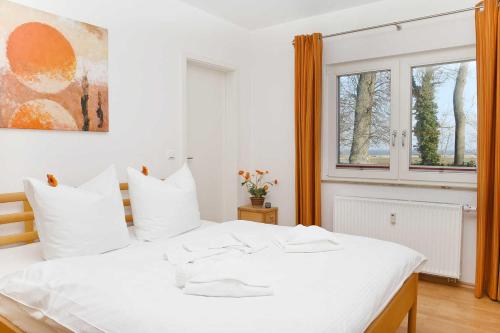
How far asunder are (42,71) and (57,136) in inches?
16.7

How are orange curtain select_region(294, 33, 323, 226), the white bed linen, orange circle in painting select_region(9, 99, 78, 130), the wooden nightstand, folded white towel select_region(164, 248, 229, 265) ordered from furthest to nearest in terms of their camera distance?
the wooden nightstand
orange curtain select_region(294, 33, 323, 226)
orange circle in painting select_region(9, 99, 78, 130)
folded white towel select_region(164, 248, 229, 265)
the white bed linen

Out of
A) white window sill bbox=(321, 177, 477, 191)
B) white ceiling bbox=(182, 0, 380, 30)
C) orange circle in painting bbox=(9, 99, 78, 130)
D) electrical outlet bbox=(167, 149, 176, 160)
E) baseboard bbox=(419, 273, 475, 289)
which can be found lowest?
baseboard bbox=(419, 273, 475, 289)

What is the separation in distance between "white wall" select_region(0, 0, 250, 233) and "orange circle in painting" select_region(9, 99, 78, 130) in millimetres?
48

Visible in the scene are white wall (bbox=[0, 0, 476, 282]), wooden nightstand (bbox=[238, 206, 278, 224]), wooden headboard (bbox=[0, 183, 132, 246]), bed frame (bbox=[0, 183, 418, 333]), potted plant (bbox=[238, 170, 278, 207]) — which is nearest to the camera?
bed frame (bbox=[0, 183, 418, 333])

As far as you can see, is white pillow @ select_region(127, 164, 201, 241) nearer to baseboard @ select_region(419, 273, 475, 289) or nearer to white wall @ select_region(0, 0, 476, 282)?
white wall @ select_region(0, 0, 476, 282)

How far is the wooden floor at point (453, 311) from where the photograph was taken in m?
2.50

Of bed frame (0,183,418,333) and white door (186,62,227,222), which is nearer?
bed frame (0,183,418,333)

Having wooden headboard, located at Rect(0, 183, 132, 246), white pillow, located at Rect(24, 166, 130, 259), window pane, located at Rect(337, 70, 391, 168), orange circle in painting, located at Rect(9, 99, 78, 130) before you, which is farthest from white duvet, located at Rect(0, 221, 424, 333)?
window pane, located at Rect(337, 70, 391, 168)

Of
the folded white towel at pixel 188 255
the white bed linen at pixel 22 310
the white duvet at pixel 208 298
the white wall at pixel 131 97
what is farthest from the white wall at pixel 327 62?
the white bed linen at pixel 22 310

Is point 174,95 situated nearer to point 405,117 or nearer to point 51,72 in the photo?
point 51,72

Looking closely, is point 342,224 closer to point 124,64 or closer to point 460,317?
point 460,317

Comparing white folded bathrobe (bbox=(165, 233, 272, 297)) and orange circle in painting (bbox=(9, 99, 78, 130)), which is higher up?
orange circle in painting (bbox=(9, 99, 78, 130))

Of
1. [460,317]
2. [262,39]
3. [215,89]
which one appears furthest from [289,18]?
[460,317]

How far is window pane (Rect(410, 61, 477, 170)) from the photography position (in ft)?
10.4
